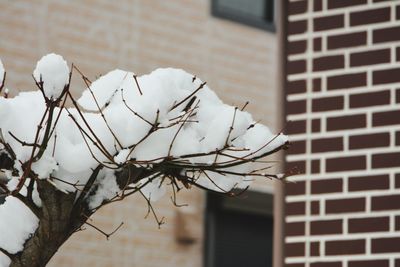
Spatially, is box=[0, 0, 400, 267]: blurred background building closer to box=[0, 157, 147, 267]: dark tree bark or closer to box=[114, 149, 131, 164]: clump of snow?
box=[0, 157, 147, 267]: dark tree bark

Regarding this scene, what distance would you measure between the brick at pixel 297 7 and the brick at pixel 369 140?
78cm

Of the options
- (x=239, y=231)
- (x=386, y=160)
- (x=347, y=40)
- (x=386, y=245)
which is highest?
(x=239, y=231)

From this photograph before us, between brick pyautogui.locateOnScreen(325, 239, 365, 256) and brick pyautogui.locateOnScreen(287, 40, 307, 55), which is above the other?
brick pyautogui.locateOnScreen(287, 40, 307, 55)

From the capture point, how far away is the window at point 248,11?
15117mm

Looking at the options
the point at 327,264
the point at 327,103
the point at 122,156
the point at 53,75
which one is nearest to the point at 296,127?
the point at 327,103

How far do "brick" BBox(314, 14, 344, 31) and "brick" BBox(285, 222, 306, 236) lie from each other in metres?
1.03

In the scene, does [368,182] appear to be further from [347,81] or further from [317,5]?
[317,5]

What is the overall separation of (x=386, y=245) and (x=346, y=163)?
0.47 metres

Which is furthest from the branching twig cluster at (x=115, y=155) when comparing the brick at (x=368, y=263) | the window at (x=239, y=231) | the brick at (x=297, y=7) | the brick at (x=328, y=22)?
the window at (x=239, y=231)

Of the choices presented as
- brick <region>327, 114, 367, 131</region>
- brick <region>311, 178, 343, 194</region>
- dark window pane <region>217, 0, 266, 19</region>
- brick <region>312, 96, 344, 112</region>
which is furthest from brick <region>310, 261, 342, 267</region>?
dark window pane <region>217, 0, 266, 19</region>

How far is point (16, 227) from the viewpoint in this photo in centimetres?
428

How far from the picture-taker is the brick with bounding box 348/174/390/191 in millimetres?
6414

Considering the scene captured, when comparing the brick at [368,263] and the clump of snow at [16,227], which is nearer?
the clump of snow at [16,227]

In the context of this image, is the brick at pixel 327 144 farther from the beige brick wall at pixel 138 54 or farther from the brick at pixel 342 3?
the beige brick wall at pixel 138 54
